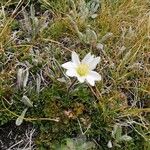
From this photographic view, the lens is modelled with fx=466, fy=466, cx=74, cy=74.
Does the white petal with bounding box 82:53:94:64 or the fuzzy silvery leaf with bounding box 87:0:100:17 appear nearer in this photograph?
the white petal with bounding box 82:53:94:64

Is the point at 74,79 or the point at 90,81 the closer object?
the point at 90,81

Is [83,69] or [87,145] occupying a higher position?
[83,69]

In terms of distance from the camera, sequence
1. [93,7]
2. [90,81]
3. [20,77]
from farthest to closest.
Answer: [93,7], [20,77], [90,81]

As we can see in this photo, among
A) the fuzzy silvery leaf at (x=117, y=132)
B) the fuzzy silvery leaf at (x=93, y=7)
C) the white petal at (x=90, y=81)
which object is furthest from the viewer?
the fuzzy silvery leaf at (x=93, y=7)

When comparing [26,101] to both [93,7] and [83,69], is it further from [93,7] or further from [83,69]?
[93,7]

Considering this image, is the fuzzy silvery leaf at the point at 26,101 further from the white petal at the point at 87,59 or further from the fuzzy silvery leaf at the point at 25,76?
the white petal at the point at 87,59

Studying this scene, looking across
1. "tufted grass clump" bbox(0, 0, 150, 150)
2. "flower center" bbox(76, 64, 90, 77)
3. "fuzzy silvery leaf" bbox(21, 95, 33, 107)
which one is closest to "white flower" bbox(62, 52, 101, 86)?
"flower center" bbox(76, 64, 90, 77)

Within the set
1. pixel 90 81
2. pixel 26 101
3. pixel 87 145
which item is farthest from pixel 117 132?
pixel 26 101

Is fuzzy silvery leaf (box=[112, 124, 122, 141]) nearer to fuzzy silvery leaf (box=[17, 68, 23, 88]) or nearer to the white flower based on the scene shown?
the white flower

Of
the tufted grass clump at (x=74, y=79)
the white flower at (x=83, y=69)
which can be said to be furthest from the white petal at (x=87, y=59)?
the tufted grass clump at (x=74, y=79)
